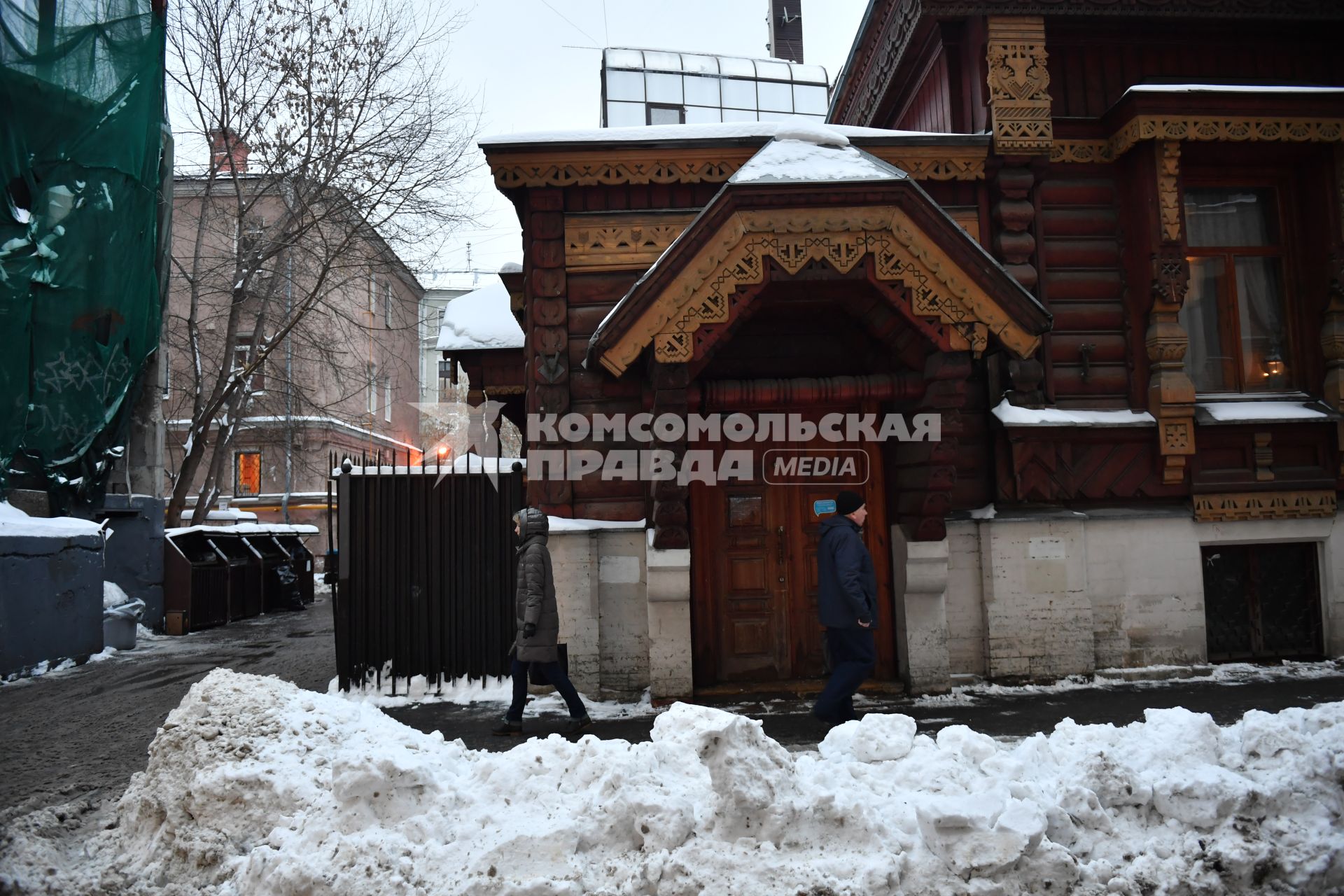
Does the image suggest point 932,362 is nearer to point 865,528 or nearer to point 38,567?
point 865,528

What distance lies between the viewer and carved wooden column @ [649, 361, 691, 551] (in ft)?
23.5

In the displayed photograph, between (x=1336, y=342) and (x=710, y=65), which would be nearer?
(x=1336, y=342)

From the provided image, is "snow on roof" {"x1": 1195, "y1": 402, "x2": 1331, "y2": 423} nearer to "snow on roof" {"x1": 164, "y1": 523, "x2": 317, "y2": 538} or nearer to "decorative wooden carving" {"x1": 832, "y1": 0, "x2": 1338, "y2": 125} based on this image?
"decorative wooden carving" {"x1": 832, "y1": 0, "x2": 1338, "y2": 125}

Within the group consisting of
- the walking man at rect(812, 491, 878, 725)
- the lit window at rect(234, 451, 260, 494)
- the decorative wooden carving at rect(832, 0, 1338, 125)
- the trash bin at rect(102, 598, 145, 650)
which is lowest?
the trash bin at rect(102, 598, 145, 650)

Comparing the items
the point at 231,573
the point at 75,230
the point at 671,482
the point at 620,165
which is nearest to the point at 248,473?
the point at 231,573

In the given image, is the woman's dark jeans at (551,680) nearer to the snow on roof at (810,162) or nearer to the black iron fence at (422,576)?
the black iron fence at (422,576)

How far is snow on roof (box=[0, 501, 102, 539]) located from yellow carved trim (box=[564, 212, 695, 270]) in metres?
7.39

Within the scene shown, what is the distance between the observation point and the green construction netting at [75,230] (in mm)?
10695

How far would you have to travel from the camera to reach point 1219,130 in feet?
28.1

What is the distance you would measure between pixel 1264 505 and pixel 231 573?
1654cm

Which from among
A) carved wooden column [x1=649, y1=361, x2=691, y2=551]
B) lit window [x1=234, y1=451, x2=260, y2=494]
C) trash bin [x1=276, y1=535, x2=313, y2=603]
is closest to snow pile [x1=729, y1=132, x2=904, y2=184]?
carved wooden column [x1=649, y1=361, x2=691, y2=551]

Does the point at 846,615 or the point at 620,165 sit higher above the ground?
the point at 620,165

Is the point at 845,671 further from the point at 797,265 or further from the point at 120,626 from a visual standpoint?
the point at 120,626

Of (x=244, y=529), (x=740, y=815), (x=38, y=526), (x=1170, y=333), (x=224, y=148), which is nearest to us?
(x=740, y=815)
